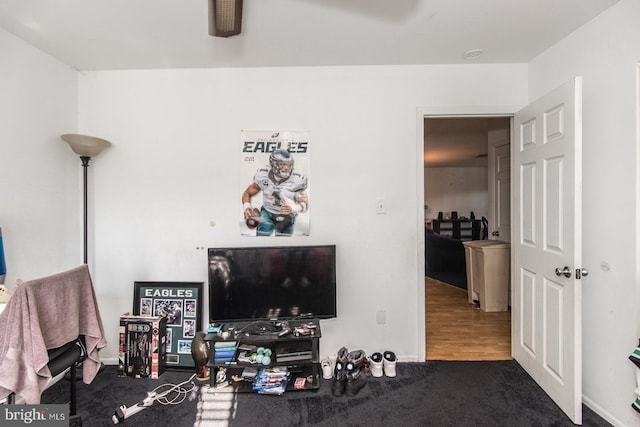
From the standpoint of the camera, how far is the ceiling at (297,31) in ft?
5.40

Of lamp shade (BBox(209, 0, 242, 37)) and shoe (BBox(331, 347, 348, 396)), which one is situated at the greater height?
lamp shade (BBox(209, 0, 242, 37))

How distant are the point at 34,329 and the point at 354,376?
6.30ft

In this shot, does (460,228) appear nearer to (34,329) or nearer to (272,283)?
(272,283)

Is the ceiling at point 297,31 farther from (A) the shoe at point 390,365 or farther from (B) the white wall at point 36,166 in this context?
(A) the shoe at point 390,365

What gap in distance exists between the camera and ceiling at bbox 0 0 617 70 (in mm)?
1646

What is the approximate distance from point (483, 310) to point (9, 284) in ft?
14.8

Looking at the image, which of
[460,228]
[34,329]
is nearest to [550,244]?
[34,329]

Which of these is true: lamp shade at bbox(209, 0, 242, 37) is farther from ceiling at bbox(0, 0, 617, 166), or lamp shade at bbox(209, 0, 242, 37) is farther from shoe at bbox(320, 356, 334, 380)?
shoe at bbox(320, 356, 334, 380)

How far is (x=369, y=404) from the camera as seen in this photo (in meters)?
1.90

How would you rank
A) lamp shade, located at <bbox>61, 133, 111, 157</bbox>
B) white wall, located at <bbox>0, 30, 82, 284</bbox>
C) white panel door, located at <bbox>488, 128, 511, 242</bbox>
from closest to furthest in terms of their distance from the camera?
white wall, located at <bbox>0, 30, 82, 284</bbox>, lamp shade, located at <bbox>61, 133, 111, 157</bbox>, white panel door, located at <bbox>488, 128, 511, 242</bbox>

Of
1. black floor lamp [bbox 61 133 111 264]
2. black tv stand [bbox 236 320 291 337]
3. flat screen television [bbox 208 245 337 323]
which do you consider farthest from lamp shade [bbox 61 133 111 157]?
black tv stand [bbox 236 320 291 337]

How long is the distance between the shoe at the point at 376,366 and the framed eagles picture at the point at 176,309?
144cm

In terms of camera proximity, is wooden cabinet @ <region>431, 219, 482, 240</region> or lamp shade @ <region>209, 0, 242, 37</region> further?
wooden cabinet @ <region>431, 219, 482, 240</region>

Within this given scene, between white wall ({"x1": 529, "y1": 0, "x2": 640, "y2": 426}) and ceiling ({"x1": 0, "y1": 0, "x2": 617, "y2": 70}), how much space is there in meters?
0.23
